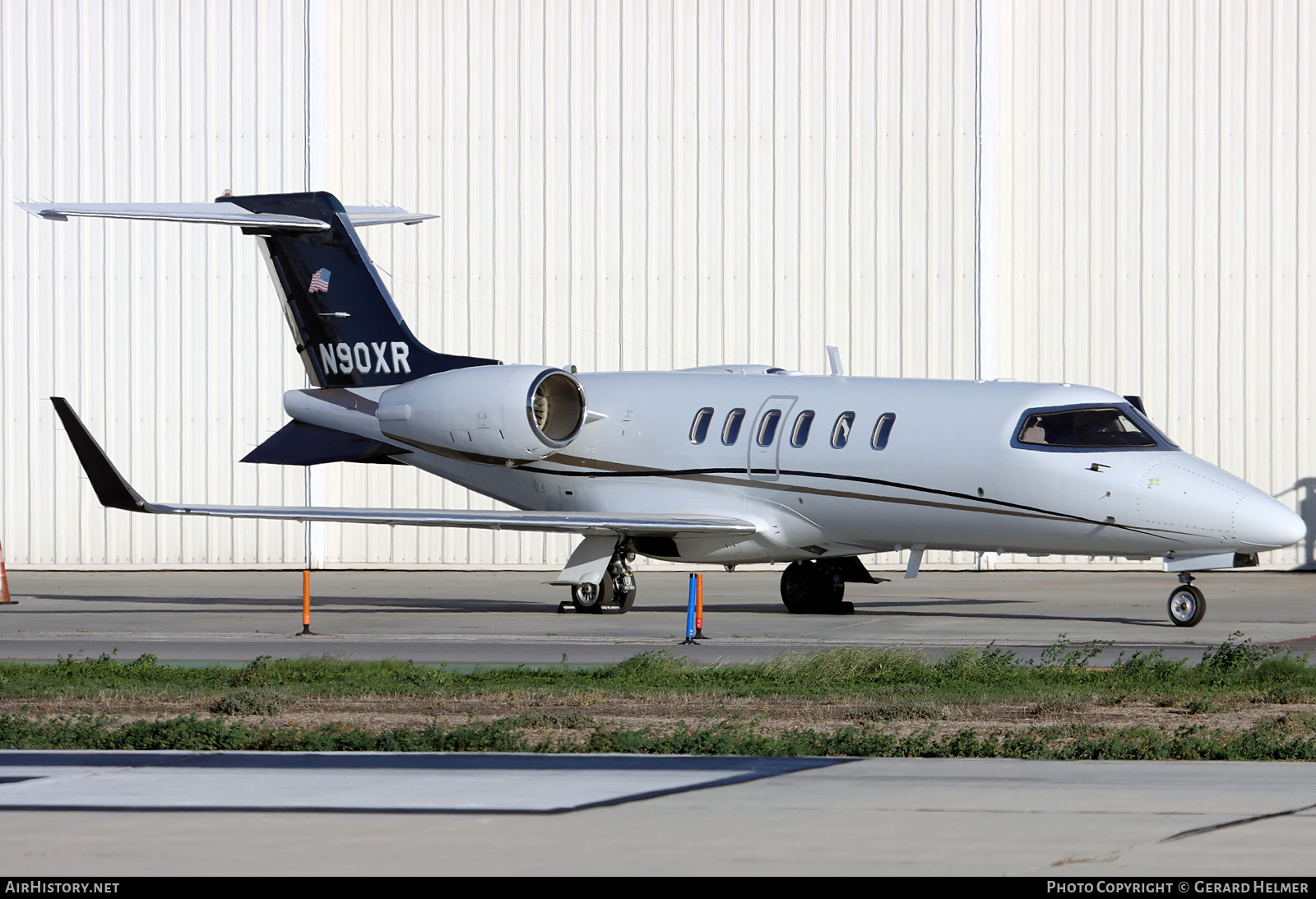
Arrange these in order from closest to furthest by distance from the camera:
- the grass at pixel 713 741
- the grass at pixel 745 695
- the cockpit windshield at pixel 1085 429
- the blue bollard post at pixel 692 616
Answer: the grass at pixel 713 741 < the grass at pixel 745 695 < the blue bollard post at pixel 692 616 < the cockpit windshield at pixel 1085 429

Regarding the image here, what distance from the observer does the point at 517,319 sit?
32.7m

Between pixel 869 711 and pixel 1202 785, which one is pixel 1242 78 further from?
pixel 1202 785

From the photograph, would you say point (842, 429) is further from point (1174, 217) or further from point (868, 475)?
point (1174, 217)

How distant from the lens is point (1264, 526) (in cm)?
1828

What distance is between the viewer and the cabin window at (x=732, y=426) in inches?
851

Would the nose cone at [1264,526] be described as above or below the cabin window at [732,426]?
below

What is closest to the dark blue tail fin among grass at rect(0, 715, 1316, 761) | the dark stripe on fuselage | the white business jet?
the white business jet

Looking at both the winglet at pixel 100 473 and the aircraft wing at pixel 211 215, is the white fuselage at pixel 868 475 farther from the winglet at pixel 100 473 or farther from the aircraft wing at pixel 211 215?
the winglet at pixel 100 473

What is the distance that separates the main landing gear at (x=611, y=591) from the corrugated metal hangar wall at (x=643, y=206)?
10.9 m

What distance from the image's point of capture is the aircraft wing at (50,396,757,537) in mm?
20141

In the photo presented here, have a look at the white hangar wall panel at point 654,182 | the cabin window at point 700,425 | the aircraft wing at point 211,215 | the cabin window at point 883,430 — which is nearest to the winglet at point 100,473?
the aircraft wing at point 211,215

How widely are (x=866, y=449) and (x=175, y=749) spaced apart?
1168 cm

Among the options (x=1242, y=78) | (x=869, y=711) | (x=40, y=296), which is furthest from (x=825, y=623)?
(x=40, y=296)
